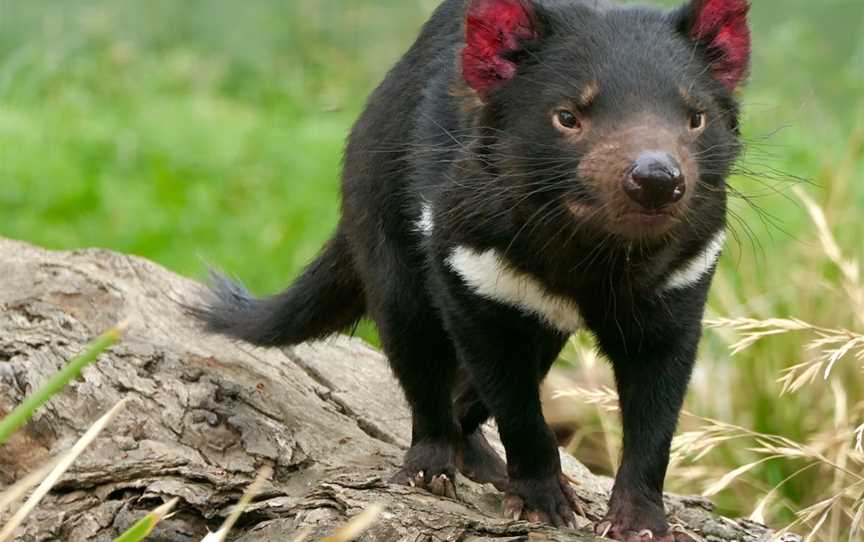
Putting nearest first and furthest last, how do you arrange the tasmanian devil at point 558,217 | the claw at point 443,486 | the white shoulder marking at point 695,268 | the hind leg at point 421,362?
the tasmanian devil at point 558,217, the white shoulder marking at point 695,268, the claw at point 443,486, the hind leg at point 421,362

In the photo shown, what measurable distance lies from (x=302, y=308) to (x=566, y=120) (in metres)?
1.69

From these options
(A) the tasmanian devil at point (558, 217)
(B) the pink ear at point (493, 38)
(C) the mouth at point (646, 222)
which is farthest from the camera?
(B) the pink ear at point (493, 38)

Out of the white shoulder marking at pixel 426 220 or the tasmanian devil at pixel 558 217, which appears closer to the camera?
the tasmanian devil at pixel 558 217

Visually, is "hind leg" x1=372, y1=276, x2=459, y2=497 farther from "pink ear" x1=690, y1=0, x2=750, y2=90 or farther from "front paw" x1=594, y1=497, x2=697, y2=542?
"pink ear" x1=690, y1=0, x2=750, y2=90

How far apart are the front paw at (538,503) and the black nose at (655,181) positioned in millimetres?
1040

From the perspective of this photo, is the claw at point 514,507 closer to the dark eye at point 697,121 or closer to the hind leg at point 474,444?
the hind leg at point 474,444

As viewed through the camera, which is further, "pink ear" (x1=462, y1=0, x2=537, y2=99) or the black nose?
"pink ear" (x1=462, y1=0, x2=537, y2=99)

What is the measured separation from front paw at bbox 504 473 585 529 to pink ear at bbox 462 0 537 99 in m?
1.08

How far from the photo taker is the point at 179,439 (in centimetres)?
414

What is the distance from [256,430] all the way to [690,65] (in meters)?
1.60

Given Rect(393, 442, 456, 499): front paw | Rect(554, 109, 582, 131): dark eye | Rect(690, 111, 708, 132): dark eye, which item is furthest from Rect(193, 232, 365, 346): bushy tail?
Rect(690, 111, 708, 132): dark eye

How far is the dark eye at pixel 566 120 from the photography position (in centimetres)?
353

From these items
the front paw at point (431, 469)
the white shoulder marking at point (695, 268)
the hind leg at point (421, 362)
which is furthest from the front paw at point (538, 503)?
the white shoulder marking at point (695, 268)

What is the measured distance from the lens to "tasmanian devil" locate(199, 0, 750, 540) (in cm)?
348
